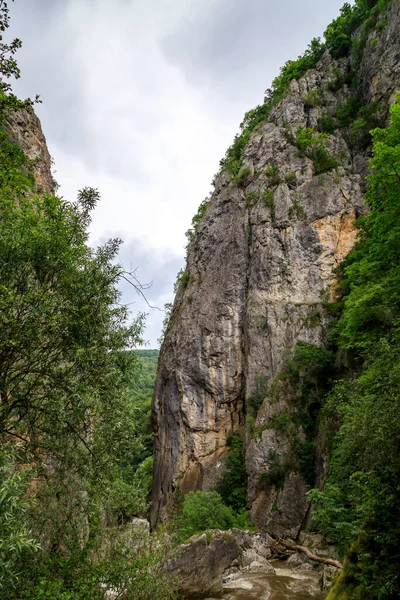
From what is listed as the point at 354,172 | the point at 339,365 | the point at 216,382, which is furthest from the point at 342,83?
the point at 216,382

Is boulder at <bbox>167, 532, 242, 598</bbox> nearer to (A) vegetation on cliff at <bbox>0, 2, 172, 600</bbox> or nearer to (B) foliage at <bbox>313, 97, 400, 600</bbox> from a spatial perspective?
(B) foliage at <bbox>313, 97, 400, 600</bbox>

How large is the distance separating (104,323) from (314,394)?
2559 centimetres

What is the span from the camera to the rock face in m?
33.4

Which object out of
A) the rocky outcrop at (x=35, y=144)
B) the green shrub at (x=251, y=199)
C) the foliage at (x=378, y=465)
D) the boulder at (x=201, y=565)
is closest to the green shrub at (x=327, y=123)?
the green shrub at (x=251, y=199)

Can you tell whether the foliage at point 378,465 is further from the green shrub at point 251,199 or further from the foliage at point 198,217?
the foliage at point 198,217

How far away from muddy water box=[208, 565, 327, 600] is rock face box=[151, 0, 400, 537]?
928 cm

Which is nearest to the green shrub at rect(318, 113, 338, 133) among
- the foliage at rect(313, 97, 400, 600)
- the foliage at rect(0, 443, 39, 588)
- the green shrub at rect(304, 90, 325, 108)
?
the green shrub at rect(304, 90, 325, 108)

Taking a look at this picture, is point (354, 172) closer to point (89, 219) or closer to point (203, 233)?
point (203, 233)

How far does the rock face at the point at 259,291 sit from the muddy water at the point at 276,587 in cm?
928

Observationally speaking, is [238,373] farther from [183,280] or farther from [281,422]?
[183,280]

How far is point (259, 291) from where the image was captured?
121ft

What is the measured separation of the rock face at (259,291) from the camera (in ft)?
110

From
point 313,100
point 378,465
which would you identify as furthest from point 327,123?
point 378,465

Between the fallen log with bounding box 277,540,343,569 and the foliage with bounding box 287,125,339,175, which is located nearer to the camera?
the fallen log with bounding box 277,540,343,569
